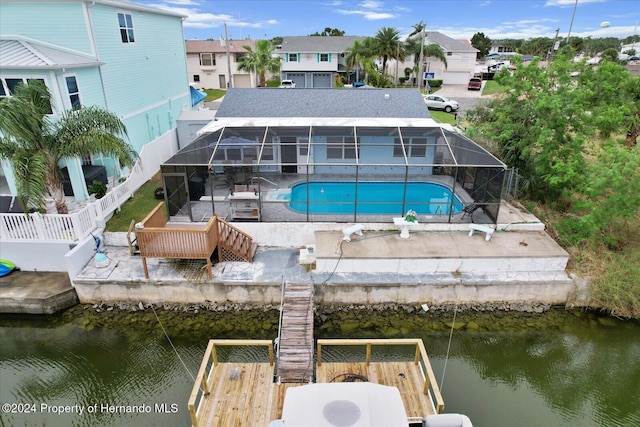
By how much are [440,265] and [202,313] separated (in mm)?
7604

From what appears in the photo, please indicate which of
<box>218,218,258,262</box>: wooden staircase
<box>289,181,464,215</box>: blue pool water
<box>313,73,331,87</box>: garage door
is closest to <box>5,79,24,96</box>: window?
<box>218,218,258,262</box>: wooden staircase

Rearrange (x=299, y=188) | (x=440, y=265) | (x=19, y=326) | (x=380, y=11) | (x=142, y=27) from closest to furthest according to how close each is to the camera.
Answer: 1. (x=19, y=326)
2. (x=440, y=265)
3. (x=299, y=188)
4. (x=142, y=27)
5. (x=380, y=11)

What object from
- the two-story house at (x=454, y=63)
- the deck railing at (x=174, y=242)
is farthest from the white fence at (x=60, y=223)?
the two-story house at (x=454, y=63)

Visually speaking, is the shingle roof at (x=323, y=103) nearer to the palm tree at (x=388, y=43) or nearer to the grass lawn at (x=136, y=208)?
the grass lawn at (x=136, y=208)

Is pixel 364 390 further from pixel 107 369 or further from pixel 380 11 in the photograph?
pixel 380 11

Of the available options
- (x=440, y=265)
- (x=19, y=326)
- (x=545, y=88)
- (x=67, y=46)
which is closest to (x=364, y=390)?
(x=440, y=265)

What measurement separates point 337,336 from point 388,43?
37.3m

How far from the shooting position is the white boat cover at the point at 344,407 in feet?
20.3

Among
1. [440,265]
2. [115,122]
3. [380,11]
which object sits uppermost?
[380,11]

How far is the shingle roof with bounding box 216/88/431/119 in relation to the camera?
63.1 feet

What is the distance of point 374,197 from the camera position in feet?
54.5

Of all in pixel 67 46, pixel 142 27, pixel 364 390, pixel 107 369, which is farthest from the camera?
pixel 142 27

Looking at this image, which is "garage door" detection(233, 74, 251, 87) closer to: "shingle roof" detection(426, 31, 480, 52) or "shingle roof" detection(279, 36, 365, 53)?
"shingle roof" detection(279, 36, 365, 53)

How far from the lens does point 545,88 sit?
16.0 metres
